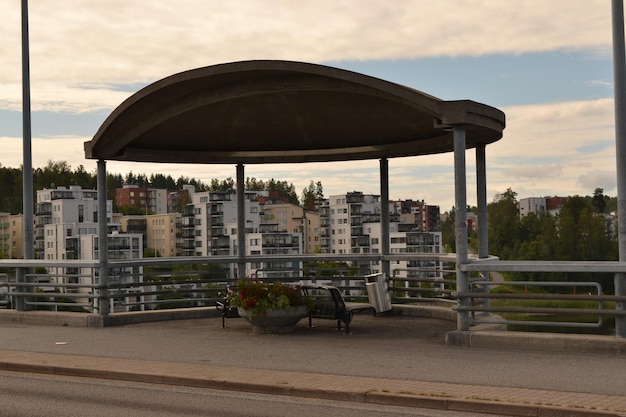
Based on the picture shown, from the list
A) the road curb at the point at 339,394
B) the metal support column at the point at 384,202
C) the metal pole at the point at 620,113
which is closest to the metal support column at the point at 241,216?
the metal support column at the point at 384,202

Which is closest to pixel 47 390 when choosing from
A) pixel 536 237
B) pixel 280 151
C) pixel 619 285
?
pixel 619 285

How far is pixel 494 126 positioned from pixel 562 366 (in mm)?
4988

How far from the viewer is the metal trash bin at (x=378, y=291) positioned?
58.8 feet

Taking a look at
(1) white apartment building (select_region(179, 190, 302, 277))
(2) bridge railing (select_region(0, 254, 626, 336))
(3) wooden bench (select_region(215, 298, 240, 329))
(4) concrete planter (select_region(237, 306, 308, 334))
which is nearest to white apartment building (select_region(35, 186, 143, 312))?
(1) white apartment building (select_region(179, 190, 302, 277))

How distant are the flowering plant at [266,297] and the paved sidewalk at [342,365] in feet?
1.76

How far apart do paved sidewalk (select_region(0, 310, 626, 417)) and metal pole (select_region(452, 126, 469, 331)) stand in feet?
2.07

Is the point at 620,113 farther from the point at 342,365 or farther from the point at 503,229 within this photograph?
the point at 503,229

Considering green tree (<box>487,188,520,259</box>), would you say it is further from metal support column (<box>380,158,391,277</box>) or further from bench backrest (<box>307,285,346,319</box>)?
bench backrest (<box>307,285,346,319</box>)

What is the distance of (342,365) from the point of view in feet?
40.9

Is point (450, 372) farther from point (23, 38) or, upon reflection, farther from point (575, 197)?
point (575, 197)

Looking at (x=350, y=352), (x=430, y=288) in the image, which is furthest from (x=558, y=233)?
(x=350, y=352)

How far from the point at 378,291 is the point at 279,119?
12.9 ft

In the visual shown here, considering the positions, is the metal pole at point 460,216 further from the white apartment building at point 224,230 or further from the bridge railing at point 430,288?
the white apartment building at point 224,230

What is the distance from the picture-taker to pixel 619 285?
42.9 feet
